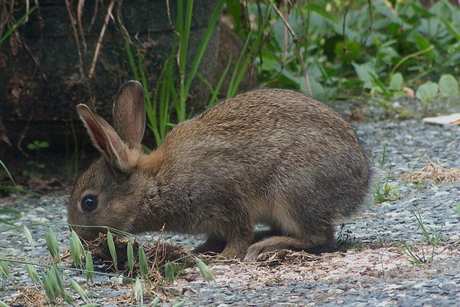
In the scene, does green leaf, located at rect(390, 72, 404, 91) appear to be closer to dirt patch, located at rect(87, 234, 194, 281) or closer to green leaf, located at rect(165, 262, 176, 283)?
dirt patch, located at rect(87, 234, 194, 281)

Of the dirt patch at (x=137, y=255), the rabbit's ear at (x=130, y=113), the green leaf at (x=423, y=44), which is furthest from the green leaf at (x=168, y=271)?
the green leaf at (x=423, y=44)

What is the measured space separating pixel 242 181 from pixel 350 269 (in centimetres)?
99

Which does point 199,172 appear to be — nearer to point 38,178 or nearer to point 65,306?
point 65,306

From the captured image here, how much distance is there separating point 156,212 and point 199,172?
362 mm

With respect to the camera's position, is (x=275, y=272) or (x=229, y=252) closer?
(x=275, y=272)

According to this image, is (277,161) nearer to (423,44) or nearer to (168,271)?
(168,271)

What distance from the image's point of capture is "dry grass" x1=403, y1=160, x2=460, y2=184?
5574mm

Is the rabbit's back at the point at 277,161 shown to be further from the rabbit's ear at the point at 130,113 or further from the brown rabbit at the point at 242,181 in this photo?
the rabbit's ear at the point at 130,113

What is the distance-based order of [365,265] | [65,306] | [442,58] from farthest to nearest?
[442,58]
[365,265]
[65,306]

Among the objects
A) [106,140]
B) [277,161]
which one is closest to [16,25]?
[106,140]

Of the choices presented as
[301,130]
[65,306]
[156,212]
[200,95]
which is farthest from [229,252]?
A: [200,95]

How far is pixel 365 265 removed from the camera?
406cm

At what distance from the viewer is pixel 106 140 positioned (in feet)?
15.0

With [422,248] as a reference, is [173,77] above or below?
above
